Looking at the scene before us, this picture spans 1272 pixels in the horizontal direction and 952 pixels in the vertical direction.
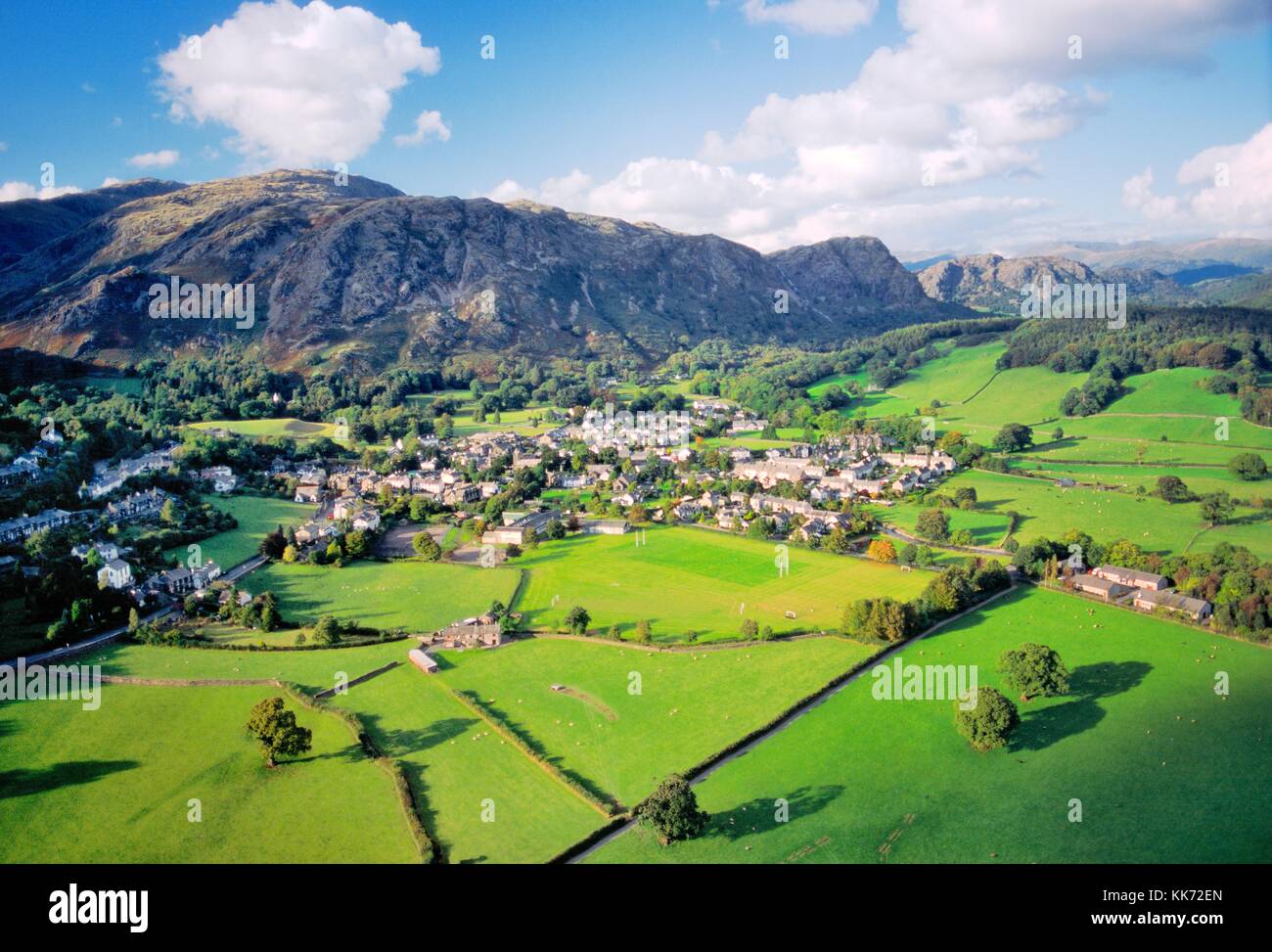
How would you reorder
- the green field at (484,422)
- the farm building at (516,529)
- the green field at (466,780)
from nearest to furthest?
the green field at (466,780), the farm building at (516,529), the green field at (484,422)

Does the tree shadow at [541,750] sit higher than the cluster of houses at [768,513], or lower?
lower

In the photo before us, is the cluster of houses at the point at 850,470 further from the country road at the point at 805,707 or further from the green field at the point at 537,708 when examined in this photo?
the green field at the point at 537,708

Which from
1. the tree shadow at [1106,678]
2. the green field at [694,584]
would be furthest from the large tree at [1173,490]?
the tree shadow at [1106,678]

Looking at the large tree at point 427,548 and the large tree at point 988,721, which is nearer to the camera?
the large tree at point 988,721

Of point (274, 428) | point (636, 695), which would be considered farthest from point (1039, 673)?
point (274, 428)

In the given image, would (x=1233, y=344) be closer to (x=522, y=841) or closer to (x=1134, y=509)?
(x=1134, y=509)
